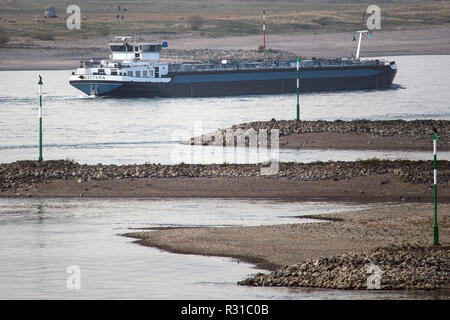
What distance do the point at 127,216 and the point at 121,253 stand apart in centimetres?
641

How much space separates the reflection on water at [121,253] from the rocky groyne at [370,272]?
0.41 m

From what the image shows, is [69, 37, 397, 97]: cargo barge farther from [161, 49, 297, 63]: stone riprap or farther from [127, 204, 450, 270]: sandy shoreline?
[127, 204, 450, 270]: sandy shoreline

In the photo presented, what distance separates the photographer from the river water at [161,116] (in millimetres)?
49406

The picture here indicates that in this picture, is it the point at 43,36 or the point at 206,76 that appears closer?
the point at 206,76

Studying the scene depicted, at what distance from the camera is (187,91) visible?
9656 cm

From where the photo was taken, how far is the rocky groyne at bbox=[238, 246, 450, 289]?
21500 millimetres

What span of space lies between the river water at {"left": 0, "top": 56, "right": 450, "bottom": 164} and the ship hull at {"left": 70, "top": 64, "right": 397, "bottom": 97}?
132cm

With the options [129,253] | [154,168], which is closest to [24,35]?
[154,168]

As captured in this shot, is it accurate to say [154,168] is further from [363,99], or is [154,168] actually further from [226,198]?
[363,99]

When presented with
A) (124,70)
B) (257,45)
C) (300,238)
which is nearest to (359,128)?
(300,238)

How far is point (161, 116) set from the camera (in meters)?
75.7

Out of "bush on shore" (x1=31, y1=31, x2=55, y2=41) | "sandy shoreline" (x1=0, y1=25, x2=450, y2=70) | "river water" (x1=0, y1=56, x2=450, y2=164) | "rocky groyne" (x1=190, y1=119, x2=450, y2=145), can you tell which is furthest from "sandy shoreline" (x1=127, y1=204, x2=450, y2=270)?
"bush on shore" (x1=31, y1=31, x2=55, y2=41)

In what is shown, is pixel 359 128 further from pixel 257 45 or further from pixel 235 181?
pixel 257 45
